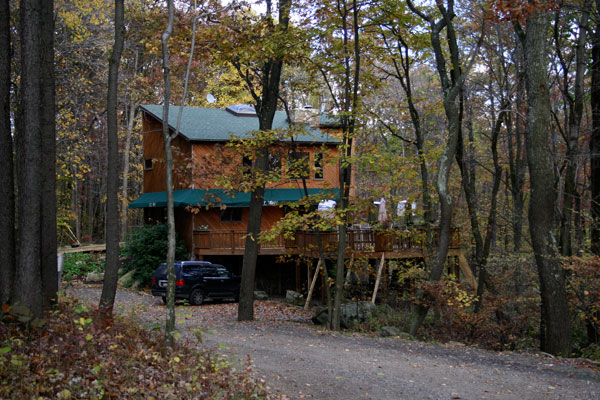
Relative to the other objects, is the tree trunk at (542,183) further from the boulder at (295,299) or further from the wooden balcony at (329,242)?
the boulder at (295,299)

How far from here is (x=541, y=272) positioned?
1216 centimetres

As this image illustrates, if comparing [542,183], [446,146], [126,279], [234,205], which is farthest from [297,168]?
[126,279]

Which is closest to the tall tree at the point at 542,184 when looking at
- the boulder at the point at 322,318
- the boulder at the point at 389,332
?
the boulder at the point at 389,332

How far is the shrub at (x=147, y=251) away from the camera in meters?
25.1

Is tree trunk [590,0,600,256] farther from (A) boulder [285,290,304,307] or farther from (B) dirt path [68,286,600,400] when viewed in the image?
(A) boulder [285,290,304,307]

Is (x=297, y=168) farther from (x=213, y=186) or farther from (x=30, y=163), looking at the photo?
(x=213, y=186)

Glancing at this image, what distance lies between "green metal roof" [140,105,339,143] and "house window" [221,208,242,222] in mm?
3835

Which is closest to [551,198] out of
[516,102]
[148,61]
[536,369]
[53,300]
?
[536,369]

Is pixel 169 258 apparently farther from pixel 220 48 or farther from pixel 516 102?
pixel 516 102

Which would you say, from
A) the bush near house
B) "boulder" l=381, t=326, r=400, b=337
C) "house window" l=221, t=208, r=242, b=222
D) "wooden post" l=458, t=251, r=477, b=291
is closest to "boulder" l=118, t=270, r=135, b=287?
"house window" l=221, t=208, r=242, b=222

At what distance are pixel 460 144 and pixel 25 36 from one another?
1338cm

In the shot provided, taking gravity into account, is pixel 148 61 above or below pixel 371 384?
above

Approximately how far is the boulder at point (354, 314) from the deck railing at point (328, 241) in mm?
1980

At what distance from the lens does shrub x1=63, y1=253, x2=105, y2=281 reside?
25922 mm
